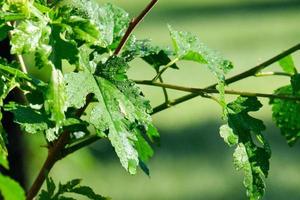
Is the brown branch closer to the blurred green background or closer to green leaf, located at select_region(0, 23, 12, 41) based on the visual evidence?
green leaf, located at select_region(0, 23, 12, 41)

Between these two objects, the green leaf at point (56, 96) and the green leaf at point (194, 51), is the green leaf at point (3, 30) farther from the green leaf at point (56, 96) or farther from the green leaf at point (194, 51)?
the green leaf at point (194, 51)

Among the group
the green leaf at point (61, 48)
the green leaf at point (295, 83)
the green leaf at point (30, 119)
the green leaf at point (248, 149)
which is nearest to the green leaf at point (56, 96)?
the green leaf at point (61, 48)

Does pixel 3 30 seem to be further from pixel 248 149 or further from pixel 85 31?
pixel 248 149

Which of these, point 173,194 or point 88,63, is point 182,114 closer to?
point 173,194

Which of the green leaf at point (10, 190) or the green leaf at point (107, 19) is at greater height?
the green leaf at point (107, 19)

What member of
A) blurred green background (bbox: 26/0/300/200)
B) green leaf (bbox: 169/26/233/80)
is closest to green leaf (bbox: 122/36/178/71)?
green leaf (bbox: 169/26/233/80)

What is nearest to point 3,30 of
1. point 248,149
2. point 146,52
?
point 146,52
